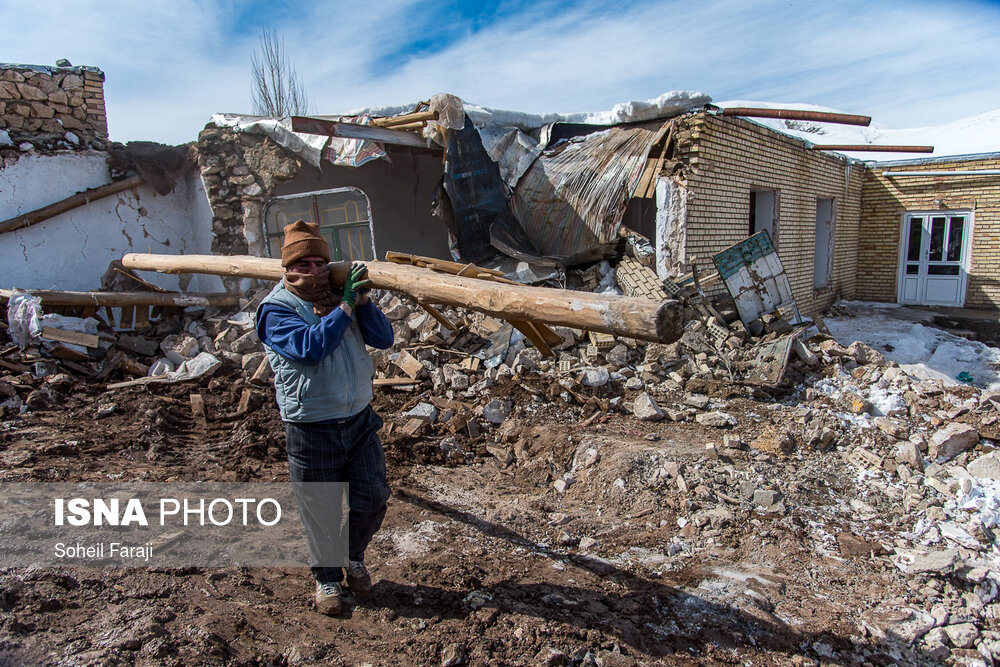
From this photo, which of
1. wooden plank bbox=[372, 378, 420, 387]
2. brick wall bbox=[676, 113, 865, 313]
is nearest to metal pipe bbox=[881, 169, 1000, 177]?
brick wall bbox=[676, 113, 865, 313]

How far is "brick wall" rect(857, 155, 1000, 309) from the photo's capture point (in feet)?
40.0

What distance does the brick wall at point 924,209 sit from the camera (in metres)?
12.2

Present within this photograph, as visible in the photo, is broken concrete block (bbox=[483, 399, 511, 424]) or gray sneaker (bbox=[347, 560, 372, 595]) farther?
broken concrete block (bbox=[483, 399, 511, 424])

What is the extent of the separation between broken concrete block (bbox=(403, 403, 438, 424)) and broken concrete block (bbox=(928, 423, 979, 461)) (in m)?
4.61

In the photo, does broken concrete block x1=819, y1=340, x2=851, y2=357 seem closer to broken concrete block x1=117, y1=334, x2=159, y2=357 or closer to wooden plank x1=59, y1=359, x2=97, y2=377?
broken concrete block x1=117, y1=334, x2=159, y2=357

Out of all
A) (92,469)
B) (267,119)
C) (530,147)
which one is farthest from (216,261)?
(530,147)

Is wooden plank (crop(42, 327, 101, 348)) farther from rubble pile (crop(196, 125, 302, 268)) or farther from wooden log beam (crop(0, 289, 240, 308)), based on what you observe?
rubble pile (crop(196, 125, 302, 268))

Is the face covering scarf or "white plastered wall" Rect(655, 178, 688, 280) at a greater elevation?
"white plastered wall" Rect(655, 178, 688, 280)

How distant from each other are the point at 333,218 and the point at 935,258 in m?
13.5

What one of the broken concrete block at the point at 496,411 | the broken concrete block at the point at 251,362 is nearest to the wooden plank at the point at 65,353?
the broken concrete block at the point at 251,362

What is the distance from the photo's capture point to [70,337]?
280 inches

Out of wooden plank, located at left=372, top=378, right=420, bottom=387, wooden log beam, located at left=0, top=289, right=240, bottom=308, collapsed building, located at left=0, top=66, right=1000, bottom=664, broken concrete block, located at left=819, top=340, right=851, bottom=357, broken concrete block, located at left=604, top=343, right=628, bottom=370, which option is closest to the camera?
collapsed building, located at left=0, top=66, right=1000, bottom=664

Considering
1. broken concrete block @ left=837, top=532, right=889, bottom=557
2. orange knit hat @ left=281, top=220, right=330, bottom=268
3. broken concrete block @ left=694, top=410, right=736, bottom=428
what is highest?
orange knit hat @ left=281, top=220, right=330, bottom=268

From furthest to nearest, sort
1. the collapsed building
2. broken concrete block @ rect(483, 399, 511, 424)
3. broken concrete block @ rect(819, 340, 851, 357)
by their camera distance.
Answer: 1. broken concrete block @ rect(819, 340, 851, 357)
2. broken concrete block @ rect(483, 399, 511, 424)
3. the collapsed building
